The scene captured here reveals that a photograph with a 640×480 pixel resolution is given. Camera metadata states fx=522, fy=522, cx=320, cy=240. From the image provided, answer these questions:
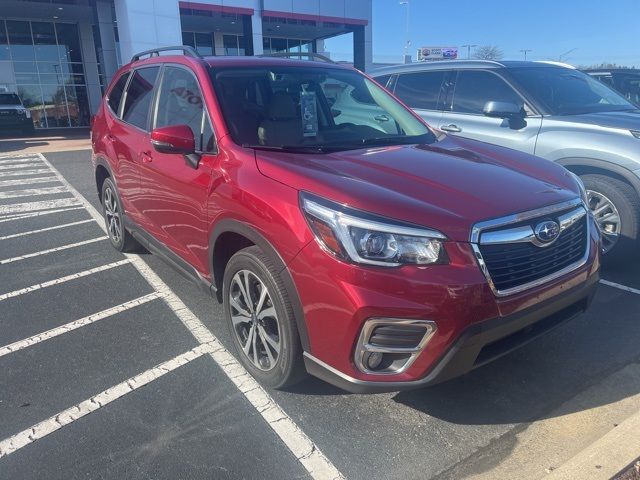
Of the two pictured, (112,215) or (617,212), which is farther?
(112,215)

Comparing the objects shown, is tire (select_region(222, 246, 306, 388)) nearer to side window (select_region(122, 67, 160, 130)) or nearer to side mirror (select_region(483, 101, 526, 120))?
side window (select_region(122, 67, 160, 130))

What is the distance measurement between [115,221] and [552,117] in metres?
4.51

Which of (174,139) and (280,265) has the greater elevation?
(174,139)

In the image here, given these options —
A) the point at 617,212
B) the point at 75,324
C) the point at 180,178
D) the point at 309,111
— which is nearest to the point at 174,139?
the point at 180,178

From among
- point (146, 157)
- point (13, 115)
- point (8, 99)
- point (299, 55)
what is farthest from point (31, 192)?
point (8, 99)

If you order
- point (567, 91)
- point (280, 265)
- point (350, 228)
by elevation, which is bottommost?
point (280, 265)

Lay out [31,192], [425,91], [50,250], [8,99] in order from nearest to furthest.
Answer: [50,250]
[425,91]
[31,192]
[8,99]

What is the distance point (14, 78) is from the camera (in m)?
24.9

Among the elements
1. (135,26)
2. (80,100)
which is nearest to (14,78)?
(80,100)

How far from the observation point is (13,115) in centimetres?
2098

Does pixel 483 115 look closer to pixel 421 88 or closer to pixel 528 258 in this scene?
pixel 421 88

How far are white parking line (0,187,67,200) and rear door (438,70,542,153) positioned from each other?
6914mm

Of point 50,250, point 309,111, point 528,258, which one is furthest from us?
point 50,250

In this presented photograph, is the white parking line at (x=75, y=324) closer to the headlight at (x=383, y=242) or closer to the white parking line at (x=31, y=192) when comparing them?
the headlight at (x=383, y=242)
